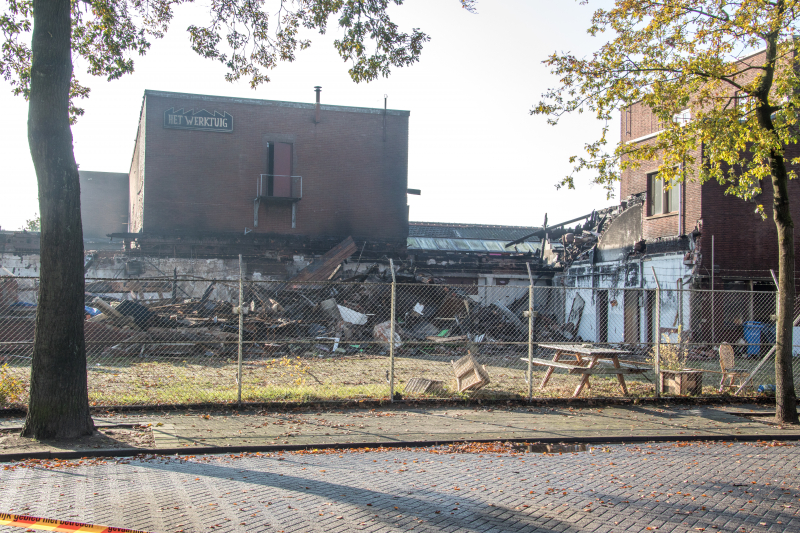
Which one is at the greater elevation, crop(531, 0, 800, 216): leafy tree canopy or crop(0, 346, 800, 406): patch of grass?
crop(531, 0, 800, 216): leafy tree canopy

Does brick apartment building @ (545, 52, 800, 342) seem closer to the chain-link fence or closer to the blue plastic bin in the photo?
the chain-link fence

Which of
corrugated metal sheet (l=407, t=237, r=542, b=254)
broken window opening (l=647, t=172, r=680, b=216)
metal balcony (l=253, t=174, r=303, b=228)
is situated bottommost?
corrugated metal sheet (l=407, t=237, r=542, b=254)

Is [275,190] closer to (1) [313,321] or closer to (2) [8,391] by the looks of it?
(1) [313,321]

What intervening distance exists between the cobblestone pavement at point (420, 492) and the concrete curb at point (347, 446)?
267 mm

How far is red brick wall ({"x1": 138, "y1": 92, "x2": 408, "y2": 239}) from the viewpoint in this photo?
28156 millimetres

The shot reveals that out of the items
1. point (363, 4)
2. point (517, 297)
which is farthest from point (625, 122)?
point (363, 4)

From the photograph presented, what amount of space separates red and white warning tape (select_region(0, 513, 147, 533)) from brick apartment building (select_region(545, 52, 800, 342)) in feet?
50.9

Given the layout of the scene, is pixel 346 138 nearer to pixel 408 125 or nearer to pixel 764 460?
pixel 408 125

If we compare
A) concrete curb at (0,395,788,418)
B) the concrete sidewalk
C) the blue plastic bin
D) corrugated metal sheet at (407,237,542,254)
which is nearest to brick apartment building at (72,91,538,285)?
corrugated metal sheet at (407,237,542,254)

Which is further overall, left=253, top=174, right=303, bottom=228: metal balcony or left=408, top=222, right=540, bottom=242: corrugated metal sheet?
left=408, top=222, right=540, bottom=242: corrugated metal sheet

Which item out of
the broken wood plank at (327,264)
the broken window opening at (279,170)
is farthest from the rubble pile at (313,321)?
the broken window opening at (279,170)

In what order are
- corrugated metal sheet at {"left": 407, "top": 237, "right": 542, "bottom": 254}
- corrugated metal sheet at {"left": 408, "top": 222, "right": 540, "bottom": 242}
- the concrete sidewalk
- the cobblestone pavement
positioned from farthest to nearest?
corrugated metal sheet at {"left": 408, "top": 222, "right": 540, "bottom": 242} < corrugated metal sheet at {"left": 407, "top": 237, "right": 542, "bottom": 254} < the concrete sidewalk < the cobblestone pavement

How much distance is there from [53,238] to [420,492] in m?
5.26

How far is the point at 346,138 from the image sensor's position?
30516 mm
